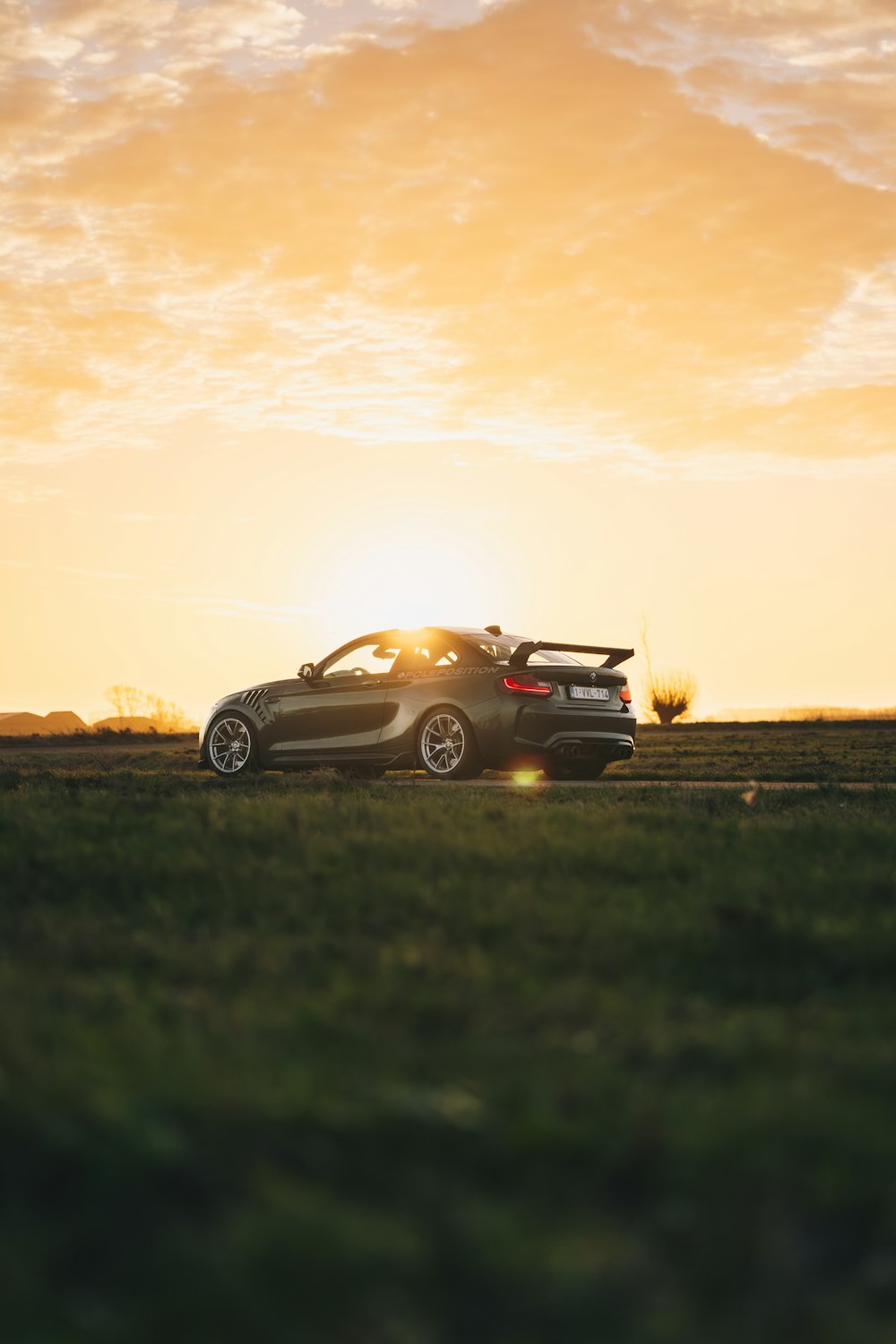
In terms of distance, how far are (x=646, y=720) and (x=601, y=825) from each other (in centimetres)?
3690

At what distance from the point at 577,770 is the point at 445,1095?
1224cm

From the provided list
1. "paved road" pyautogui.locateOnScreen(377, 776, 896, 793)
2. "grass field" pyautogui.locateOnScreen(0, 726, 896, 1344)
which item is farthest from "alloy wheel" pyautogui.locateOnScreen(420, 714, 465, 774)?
"grass field" pyautogui.locateOnScreen(0, 726, 896, 1344)

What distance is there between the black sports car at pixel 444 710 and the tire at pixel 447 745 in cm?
1

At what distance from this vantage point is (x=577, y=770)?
15438 millimetres

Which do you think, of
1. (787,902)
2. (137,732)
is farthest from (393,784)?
(137,732)

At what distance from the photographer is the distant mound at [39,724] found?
32.2 metres

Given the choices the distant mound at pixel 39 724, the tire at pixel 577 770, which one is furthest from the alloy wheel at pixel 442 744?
the distant mound at pixel 39 724

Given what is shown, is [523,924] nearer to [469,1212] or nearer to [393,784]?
[469,1212]

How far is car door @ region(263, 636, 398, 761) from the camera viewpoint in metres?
14.9

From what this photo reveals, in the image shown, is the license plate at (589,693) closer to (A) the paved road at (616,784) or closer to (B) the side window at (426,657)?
(A) the paved road at (616,784)

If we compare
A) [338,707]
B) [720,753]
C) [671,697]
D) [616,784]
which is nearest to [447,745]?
[338,707]

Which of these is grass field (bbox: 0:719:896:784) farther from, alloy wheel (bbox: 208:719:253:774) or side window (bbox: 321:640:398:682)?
side window (bbox: 321:640:398:682)

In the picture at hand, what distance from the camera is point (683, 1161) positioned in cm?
296

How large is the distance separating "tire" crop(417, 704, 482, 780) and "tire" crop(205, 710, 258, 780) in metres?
2.40
